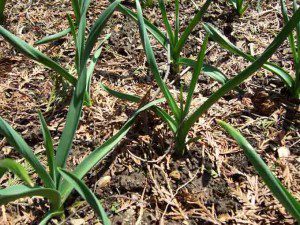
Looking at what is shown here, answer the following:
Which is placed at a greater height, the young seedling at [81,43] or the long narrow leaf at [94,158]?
the young seedling at [81,43]

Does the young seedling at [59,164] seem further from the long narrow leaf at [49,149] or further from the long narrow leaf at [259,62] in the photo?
the long narrow leaf at [259,62]

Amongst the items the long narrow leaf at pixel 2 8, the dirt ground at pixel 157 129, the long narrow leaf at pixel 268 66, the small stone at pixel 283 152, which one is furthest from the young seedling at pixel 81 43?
the small stone at pixel 283 152

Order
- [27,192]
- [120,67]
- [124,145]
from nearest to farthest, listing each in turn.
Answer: [27,192] → [124,145] → [120,67]

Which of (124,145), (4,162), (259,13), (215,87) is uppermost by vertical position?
(259,13)

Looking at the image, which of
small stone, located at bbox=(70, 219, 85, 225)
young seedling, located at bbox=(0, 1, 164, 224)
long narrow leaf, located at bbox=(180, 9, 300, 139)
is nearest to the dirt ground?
small stone, located at bbox=(70, 219, 85, 225)

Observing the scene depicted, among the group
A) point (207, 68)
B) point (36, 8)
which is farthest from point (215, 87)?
point (36, 8)

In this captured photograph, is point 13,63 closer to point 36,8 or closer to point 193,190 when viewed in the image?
point 36,8
